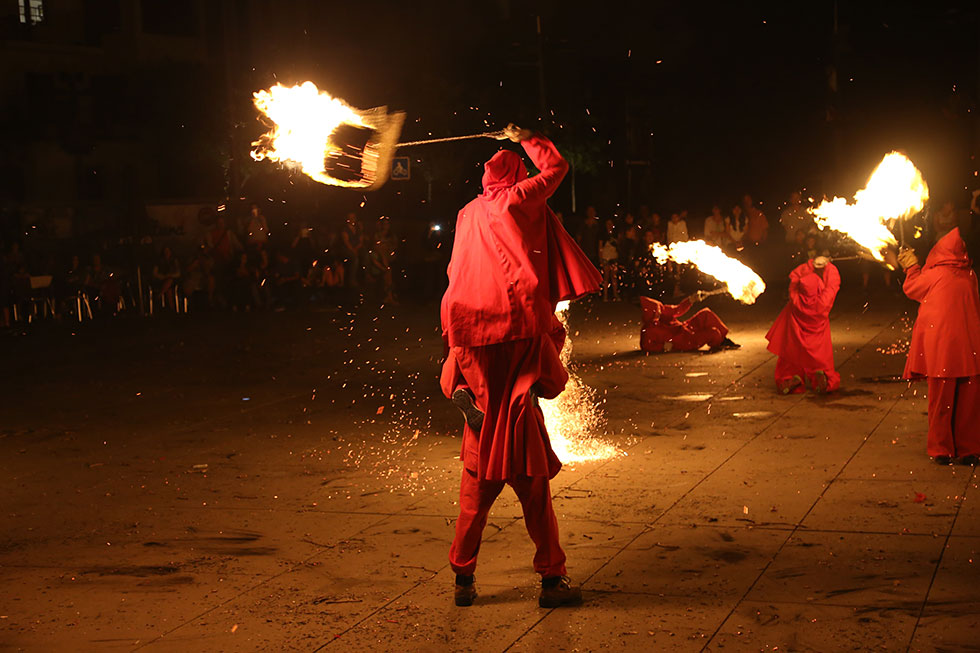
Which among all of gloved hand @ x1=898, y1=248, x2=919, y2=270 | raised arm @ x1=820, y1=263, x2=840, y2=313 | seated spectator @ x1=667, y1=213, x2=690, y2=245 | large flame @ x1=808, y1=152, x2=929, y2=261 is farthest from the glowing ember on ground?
seated spectator @ x1=667, y1=213, x2=690, y2=245

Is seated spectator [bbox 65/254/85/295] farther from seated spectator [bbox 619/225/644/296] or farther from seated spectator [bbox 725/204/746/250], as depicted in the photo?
seated spectator [bbox 725/204/746/250]

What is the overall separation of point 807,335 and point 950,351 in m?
2.96

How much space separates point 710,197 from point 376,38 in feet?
31.7

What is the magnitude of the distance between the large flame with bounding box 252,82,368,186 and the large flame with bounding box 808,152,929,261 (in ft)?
17.3

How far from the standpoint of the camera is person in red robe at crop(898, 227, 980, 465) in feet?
25.5

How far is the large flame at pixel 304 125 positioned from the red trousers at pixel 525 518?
2110 millimetres

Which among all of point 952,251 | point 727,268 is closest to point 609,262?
point 727,268

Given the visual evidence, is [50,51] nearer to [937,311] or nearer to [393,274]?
[393,274]

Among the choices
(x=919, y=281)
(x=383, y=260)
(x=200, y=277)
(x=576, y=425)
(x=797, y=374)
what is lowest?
(x=576, y=425)

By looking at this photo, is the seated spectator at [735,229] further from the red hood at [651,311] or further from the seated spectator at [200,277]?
the seated spectator at [200,277]

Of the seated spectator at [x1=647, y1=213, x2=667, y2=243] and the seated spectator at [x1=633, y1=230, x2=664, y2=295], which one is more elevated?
the seated spectator at [x1=647, y1=213, x2=667, y2=243]

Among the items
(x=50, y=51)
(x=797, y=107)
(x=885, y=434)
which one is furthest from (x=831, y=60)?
(x=50, y=51)

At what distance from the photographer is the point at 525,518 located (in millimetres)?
5246

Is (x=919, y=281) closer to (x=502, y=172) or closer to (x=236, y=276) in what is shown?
(x=502, y=172)
